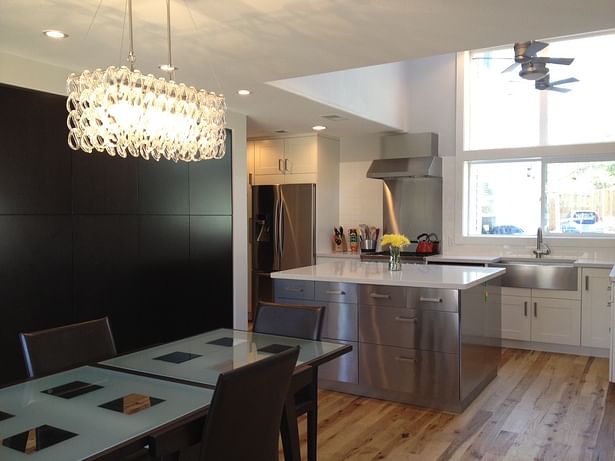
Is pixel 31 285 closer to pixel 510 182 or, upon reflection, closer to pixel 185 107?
pixel 185 107

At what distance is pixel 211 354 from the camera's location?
2525 millimetres

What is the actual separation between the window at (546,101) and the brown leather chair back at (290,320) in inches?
147

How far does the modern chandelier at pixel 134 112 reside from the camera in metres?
2.32

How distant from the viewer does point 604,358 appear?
5324mm

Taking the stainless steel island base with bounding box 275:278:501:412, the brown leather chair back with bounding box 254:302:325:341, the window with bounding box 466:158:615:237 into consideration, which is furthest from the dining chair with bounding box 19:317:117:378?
the window with bounding box 466:158:615:237

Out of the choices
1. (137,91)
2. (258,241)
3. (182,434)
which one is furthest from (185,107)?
(258,241)

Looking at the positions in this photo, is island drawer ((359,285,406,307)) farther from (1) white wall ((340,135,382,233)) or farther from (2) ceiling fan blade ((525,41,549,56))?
(1) white wall ((340,135,382,233))

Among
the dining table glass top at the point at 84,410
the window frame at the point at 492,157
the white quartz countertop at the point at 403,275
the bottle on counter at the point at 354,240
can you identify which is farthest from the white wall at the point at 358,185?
the dining table glass top at the point at 84,410

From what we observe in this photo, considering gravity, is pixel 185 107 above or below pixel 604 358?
above

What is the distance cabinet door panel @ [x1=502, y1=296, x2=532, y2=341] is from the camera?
224 inches

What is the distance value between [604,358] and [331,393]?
111 inches

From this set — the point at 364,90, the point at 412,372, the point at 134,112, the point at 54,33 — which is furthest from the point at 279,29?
the point at 364,90

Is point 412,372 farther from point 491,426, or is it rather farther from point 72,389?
point 72,389

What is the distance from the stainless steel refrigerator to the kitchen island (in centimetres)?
232
